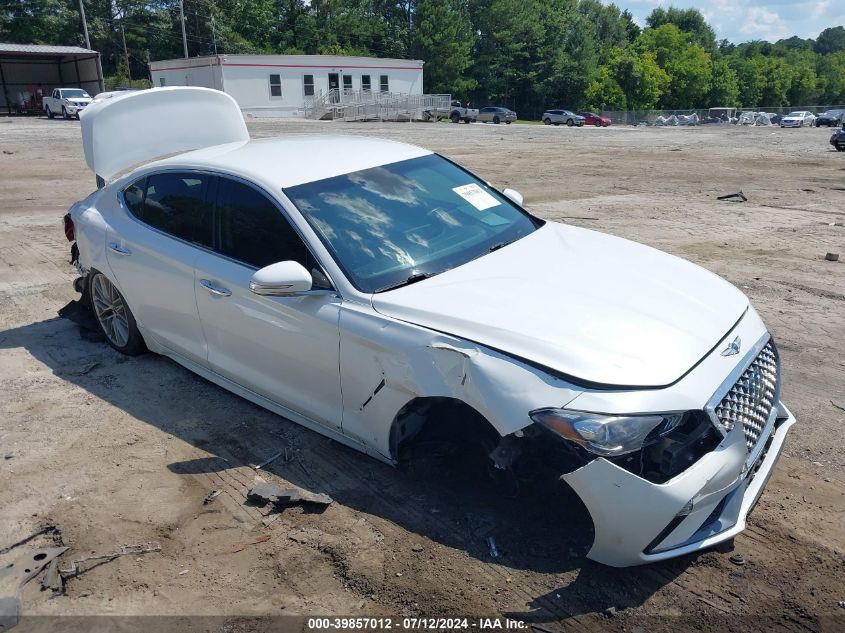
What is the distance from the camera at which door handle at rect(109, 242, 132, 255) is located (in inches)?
191

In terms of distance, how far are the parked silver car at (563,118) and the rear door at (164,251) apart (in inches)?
2201

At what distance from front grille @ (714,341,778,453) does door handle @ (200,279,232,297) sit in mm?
2728

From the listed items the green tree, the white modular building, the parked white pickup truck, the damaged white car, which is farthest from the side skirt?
the green tree

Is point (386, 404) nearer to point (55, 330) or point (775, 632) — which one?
point (775, 632)

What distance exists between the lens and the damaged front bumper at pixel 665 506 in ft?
8.68

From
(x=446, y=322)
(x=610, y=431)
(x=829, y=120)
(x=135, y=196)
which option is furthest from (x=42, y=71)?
(x=829, y=120)

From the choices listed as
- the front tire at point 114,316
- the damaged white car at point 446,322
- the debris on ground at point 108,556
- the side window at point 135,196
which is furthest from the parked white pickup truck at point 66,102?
the debris on ground at point 108,556

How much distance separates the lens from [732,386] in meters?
2.95

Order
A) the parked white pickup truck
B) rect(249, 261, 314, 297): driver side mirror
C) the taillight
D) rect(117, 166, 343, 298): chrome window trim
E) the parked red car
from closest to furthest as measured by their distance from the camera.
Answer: rect(249, 261, 314, 297): driver side mirror < rect(117, 166, 343, 298): chrome window trim < the taillight < the parked white pickup truck < the parked red car

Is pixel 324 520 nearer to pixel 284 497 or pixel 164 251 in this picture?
pixel 284 497

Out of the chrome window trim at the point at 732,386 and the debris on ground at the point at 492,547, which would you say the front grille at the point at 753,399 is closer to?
the chrome window trim at the point at 732,386

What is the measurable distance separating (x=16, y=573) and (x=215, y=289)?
1782mm

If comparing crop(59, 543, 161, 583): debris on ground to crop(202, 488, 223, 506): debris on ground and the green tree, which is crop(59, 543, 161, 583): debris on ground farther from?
the green tree

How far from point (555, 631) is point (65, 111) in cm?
4392
